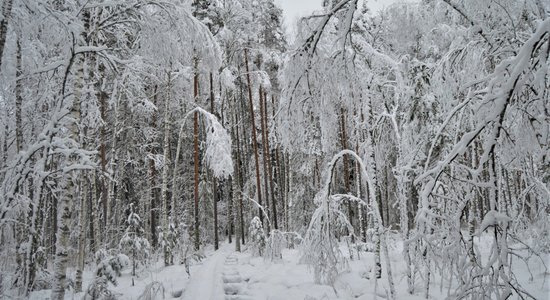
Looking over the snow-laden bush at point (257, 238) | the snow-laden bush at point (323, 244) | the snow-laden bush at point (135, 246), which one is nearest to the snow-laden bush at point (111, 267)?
the snow-laden bush at point (323, 244)

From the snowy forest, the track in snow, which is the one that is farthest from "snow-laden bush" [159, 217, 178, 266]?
the track in snow

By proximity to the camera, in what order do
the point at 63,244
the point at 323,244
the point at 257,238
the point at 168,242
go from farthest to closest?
the point at 257,238, the point at 168,242, the point at 63,244, the point at 323,244

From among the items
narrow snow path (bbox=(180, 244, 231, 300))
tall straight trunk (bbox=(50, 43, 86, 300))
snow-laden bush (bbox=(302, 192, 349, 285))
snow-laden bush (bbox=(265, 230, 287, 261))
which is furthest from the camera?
snow-laden bush (bbox=(265, 230, 287, 261))

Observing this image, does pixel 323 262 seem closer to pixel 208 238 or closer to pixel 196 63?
pixel 196 63

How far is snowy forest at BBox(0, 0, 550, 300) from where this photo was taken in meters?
2.49

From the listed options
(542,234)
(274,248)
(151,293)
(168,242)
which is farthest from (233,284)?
(542,234)

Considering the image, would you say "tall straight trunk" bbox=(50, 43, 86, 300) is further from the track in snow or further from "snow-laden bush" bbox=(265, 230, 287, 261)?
"snow-laden bush" bbox=(265, 230, 287, 261)

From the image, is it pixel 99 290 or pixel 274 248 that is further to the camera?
pixel 274 248

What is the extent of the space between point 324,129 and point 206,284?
20.2 ft

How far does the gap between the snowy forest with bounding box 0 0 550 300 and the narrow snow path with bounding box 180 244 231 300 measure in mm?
83

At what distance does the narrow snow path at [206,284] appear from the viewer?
720cm

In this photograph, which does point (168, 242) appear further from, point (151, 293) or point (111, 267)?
point (111, 267)

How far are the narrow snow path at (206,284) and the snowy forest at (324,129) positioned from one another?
8 centimetres

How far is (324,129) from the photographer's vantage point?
3.54 meters
